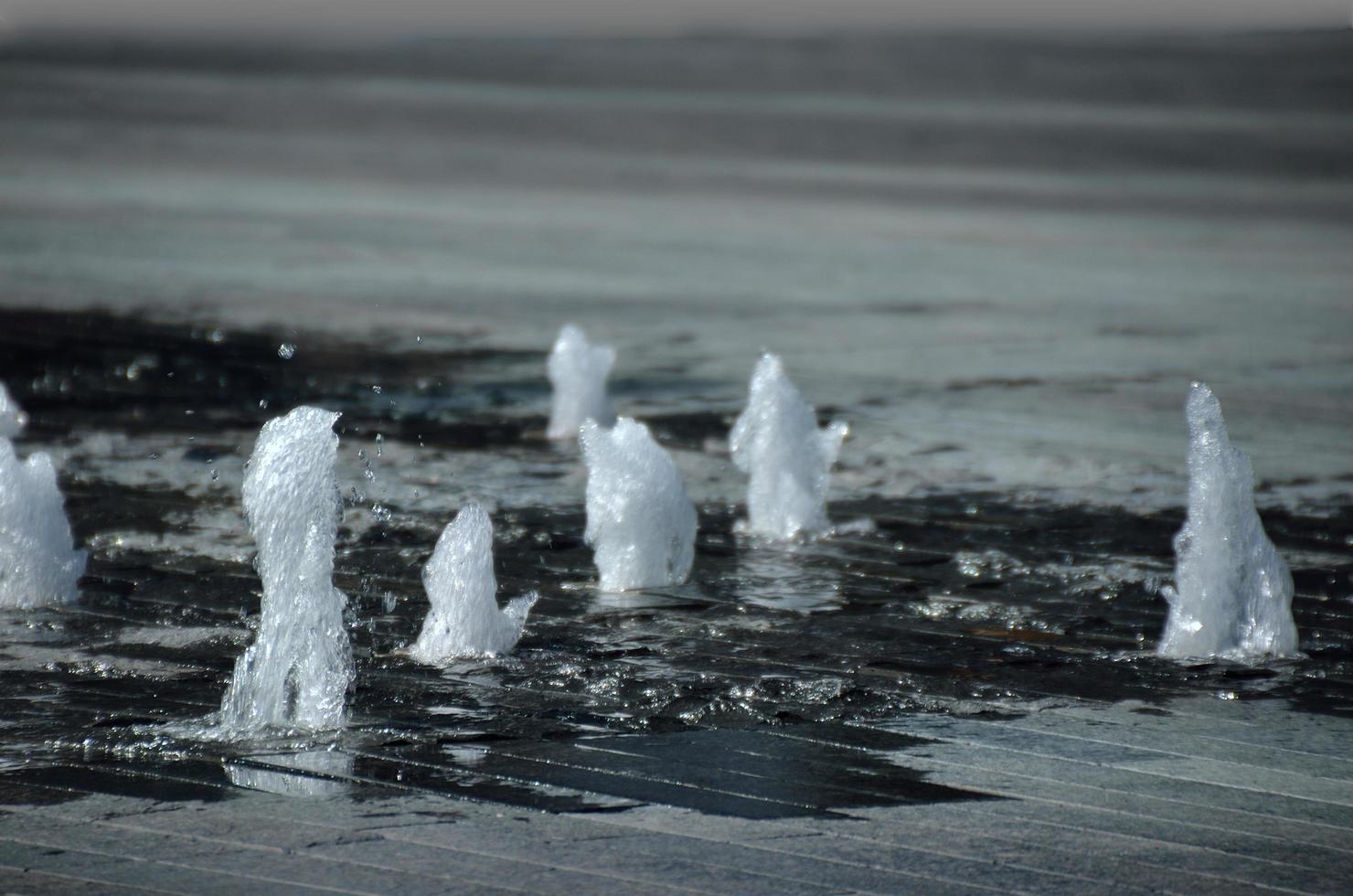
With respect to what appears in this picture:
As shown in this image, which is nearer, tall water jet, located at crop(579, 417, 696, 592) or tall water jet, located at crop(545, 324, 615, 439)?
tall water jet, located at crop(579, 417, 696, 592)

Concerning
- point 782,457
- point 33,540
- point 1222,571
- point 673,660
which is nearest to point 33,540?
point 33,540

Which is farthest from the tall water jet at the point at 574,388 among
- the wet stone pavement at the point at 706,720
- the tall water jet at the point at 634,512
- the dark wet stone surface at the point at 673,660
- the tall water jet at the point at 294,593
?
the tall water jet at the point at 294,593

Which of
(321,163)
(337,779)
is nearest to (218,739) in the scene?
(337,779)

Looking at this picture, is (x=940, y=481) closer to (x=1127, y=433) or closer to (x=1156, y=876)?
(x=1127, y=433)

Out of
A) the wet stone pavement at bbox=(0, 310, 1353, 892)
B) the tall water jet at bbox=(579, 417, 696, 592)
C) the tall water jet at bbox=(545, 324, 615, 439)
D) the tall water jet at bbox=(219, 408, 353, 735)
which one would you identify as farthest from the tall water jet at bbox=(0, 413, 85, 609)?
the tall water jet at bbox=(545, 324, 615, 439)

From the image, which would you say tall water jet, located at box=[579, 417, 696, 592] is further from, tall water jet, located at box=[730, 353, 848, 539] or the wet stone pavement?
tall water jet, located at box=[730, 353, 848, 539]
